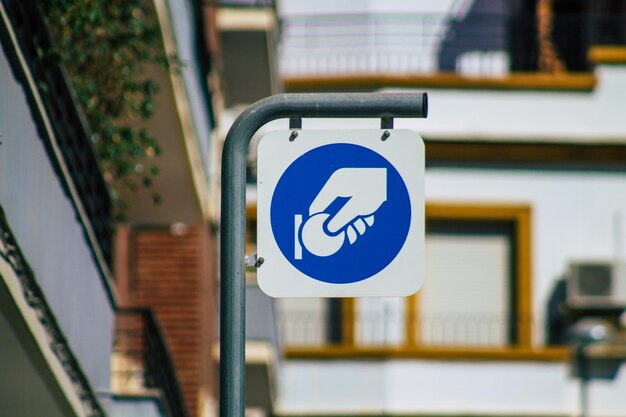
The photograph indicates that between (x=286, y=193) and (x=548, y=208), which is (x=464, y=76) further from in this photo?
(x=286, y=193)

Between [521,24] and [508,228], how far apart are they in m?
2.77

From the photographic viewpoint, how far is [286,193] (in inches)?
229

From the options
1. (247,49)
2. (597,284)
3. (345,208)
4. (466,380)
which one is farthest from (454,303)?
(345,208)

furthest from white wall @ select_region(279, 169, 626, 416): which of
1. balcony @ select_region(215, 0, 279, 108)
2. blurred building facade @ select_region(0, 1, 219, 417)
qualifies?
blurred building facade @ select_region(0, 1, 219, 417)

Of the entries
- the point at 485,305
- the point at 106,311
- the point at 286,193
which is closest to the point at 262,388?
the point at 485,305

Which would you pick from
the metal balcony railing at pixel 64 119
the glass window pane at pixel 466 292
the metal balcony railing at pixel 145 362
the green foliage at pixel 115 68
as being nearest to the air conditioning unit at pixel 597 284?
the glass window pane at pixel 466 292

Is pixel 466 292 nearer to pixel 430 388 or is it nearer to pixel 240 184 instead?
pixel 430 388

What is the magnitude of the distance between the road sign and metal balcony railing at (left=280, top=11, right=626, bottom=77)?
1535 centimetres

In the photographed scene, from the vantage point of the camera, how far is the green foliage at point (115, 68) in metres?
10.5

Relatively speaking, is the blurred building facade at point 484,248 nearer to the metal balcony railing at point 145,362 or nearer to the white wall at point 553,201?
the white wall at point 553,201

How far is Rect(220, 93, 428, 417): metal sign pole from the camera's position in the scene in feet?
18.4

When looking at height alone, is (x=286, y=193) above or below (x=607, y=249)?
below

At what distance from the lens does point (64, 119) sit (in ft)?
28.4

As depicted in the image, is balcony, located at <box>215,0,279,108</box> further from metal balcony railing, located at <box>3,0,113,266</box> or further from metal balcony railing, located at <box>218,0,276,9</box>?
metal balcony railing, located at <box>3,0,113,266</box>
